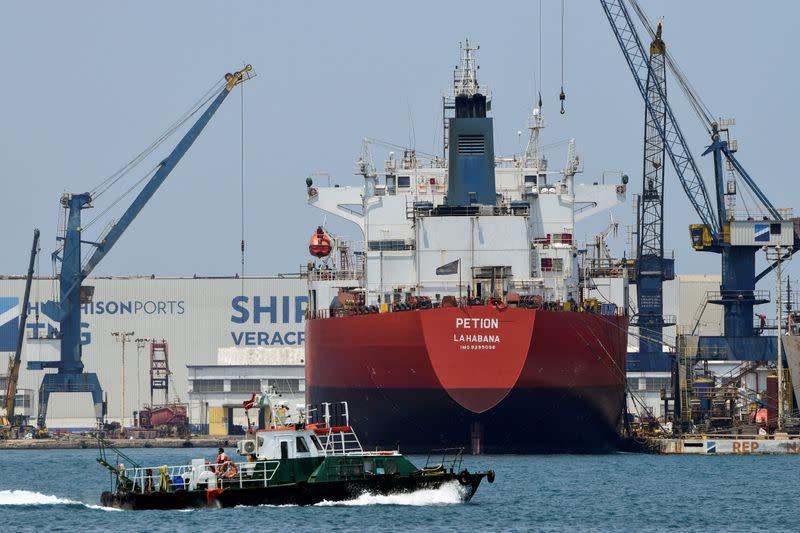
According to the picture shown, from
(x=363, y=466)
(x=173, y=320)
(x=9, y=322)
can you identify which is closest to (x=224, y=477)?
(x=363, y=466)

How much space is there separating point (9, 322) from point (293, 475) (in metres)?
90.0

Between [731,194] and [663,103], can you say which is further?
[663,103]

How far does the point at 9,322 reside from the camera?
136125mm

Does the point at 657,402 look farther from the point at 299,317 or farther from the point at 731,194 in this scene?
the point at 299,317

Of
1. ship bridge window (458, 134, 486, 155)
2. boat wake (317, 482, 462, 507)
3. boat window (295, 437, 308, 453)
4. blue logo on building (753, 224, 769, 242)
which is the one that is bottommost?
boat wake (317, 482, 462, 507)

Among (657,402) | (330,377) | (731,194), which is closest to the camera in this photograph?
(330,377)

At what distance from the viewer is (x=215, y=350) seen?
13500 cm

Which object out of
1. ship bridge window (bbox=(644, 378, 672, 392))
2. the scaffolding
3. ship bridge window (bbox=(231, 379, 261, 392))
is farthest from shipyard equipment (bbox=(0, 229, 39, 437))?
ship bridge window (bbox=(644, 378, 672, 392))

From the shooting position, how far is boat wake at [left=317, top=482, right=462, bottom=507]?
164 ft

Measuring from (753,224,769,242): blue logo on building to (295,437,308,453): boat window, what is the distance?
1868 inches

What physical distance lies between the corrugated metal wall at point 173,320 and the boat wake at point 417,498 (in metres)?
82.8

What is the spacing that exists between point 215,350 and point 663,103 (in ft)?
144

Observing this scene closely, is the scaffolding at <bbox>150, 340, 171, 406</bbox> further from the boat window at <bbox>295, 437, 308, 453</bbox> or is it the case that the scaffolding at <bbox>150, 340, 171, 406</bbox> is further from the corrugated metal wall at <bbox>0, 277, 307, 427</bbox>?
the boat window at <bbox>295, 437, 308, 453</bbox>

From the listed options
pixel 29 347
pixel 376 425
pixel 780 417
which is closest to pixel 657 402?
pixel 780 417
